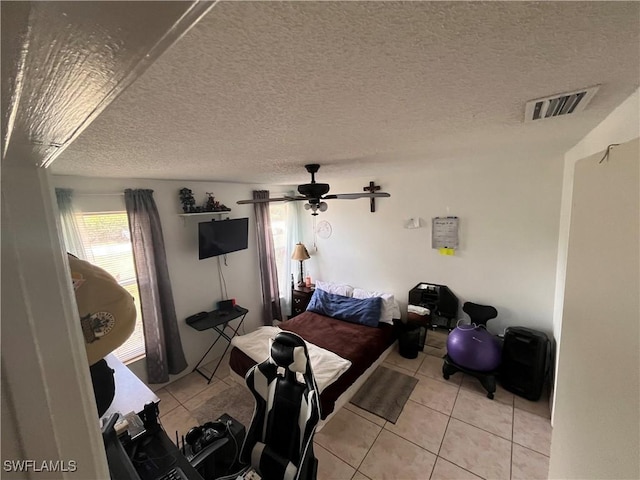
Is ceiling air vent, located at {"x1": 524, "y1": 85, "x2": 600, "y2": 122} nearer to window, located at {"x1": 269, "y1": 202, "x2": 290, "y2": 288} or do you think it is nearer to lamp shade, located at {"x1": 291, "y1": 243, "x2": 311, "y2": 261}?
lamp shade, located at {"x1": 291, "y1": 243, "x2": 311, "y2": 261}

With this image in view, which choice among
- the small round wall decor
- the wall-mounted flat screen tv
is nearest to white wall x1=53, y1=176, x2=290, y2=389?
the wall-mounted flat screen tv

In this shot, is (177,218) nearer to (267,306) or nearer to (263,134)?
(267,306)

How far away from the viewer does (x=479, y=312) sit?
3055 mm

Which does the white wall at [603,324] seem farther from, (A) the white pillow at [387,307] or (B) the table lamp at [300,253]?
(B) the table lamp at [300,253]

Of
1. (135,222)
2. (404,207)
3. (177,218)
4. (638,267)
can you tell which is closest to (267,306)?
(177,218)

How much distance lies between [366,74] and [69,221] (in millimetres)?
2735

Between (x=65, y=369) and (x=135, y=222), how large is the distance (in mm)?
2760

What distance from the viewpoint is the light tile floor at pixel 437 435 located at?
1973 millimetres

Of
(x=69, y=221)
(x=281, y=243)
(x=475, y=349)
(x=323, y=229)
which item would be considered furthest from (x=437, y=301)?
(x=69, y=221)

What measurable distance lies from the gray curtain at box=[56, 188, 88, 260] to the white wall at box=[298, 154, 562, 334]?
3.10 m

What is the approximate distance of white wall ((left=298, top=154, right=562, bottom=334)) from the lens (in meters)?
2.79

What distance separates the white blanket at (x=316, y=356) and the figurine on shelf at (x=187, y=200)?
162cm

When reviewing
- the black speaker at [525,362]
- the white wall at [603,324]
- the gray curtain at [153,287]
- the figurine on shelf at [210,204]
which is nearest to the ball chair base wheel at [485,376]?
the black speaker at [525,362]

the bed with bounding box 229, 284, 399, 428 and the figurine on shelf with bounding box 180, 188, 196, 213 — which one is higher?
the figurine on shelf with bounding box 180, 188, 196, 213
